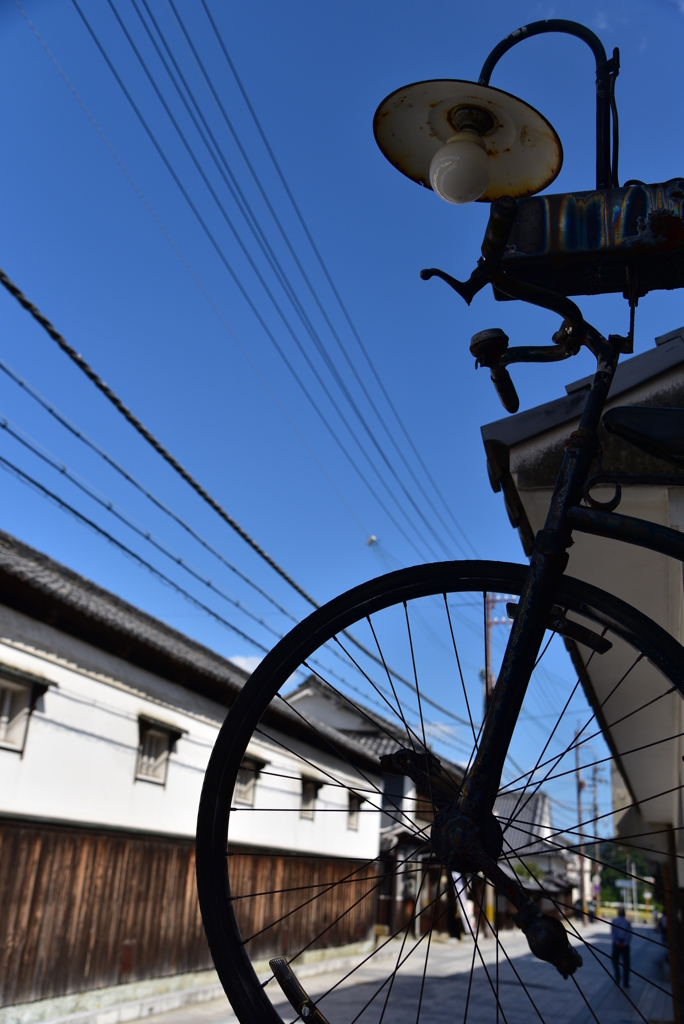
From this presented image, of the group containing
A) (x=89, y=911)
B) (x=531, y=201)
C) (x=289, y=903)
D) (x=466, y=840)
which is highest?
(x=531, y=201)

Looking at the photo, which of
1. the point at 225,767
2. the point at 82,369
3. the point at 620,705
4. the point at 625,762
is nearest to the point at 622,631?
the point at 225,767

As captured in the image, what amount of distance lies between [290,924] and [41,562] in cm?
796

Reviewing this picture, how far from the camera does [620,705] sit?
543cm

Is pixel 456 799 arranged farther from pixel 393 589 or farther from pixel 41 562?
pixel 41 562

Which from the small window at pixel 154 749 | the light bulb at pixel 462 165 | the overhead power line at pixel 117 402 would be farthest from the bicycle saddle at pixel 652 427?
the small window at pixel 154 749

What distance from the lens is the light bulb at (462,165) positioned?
1483 mm

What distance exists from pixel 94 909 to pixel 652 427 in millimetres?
9751

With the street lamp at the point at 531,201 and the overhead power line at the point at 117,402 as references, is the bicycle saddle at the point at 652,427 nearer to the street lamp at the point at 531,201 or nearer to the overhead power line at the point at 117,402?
the street lamp at the point at 531,201

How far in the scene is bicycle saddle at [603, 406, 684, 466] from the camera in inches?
46.5

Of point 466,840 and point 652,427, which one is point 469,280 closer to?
point 652,427

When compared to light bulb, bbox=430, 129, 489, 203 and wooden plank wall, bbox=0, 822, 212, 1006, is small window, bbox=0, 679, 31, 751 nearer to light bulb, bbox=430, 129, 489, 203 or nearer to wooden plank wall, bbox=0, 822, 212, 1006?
wooden plank wall, bbox=0, 822, 212, 1006

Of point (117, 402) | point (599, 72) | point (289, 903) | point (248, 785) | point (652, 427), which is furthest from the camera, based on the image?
point (289, 903)

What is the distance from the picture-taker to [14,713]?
26.6 feet

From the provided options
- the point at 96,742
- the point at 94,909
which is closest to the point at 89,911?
the point at 94,909
